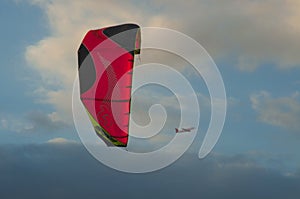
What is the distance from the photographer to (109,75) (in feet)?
90.3

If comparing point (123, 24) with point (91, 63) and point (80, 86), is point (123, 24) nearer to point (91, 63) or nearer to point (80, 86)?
point (91, 63)

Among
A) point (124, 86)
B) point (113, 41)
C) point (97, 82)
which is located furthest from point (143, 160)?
point (113, 41)

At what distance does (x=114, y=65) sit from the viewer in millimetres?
27344

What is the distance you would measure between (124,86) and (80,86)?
3.38 metres

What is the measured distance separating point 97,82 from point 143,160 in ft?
23.2

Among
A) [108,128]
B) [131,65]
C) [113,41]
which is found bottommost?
[108,128]

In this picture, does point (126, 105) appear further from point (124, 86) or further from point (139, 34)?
point (139, 34)

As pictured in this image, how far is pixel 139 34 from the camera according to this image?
86.7 ft

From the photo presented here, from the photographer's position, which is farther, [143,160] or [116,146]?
[116,146]

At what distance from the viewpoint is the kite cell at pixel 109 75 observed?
26203 millimetres

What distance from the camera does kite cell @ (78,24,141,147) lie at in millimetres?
26203

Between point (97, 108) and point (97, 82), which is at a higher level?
point (97, 82)

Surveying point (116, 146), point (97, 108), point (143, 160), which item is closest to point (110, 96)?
point (97, 108)

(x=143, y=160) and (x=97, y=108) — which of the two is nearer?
(x=143, y=160)
